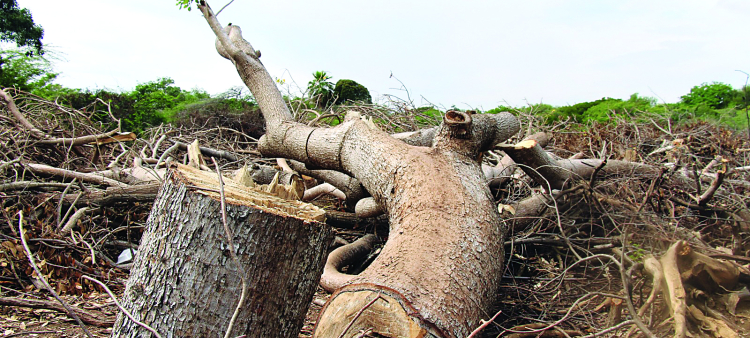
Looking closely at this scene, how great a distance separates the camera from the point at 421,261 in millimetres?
1906

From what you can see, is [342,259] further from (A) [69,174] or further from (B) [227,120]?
(B) [227,120]

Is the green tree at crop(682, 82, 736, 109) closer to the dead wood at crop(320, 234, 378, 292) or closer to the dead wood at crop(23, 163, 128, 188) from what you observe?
the dead wood at crop(320, 234, 378, 292)

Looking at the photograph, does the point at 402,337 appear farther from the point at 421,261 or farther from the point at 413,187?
the point at 413,187

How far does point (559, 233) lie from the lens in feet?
10.3

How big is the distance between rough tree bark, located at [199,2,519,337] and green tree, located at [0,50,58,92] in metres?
15.3

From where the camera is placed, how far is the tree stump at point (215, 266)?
154cm

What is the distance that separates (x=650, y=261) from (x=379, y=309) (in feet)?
4.75

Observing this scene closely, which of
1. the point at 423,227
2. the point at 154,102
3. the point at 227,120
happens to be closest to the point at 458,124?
the point at 423,227

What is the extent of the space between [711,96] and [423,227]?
25.6 ft

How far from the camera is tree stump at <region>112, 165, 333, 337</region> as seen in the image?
1545 millimetres

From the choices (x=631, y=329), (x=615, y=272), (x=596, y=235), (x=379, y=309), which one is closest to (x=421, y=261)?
(x=379, y=309)

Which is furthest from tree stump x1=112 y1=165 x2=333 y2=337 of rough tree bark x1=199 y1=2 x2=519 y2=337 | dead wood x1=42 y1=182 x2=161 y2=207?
dead wood x1=42 y1=182 x2=161 y2=207

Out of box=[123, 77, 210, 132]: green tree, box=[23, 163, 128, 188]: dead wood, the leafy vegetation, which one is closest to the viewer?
box=[23, 163, 128, 188]: dead wood

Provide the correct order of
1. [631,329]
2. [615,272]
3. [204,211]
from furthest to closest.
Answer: [615,272]
[631,329]
[204,211]
